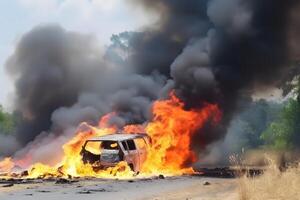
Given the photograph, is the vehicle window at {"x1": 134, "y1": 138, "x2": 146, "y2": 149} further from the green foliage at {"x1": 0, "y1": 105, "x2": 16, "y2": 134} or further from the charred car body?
the green foliage at {"x1": 0, "y1": 105, "x2": 16, "y2": 134}

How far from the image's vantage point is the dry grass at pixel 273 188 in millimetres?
10625

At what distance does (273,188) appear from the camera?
11.3 metres

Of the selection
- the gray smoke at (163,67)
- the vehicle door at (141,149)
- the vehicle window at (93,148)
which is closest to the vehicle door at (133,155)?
the vehicle door at (141,149)

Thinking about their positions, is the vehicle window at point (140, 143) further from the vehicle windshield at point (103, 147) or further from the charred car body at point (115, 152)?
the vehicle windshield at point (103, 147)

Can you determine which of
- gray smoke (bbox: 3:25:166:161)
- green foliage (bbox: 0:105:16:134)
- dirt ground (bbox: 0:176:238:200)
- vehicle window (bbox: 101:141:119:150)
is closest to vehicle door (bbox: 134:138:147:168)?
vehicle window (bbox: 101:141:119:150)

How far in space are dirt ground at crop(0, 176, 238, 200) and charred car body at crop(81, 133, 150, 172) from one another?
1.44 metres

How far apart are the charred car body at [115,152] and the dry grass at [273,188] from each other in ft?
28.6

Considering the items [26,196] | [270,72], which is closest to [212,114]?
[270,72]

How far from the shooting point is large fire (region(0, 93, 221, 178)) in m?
20.7

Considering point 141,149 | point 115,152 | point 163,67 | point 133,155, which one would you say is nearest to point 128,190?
point 115,152

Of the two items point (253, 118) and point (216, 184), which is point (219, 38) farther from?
point (253, 118)

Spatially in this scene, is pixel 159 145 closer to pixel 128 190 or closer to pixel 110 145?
pixel 110 145

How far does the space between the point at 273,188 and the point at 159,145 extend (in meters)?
12.6

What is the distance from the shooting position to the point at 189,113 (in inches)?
1006
